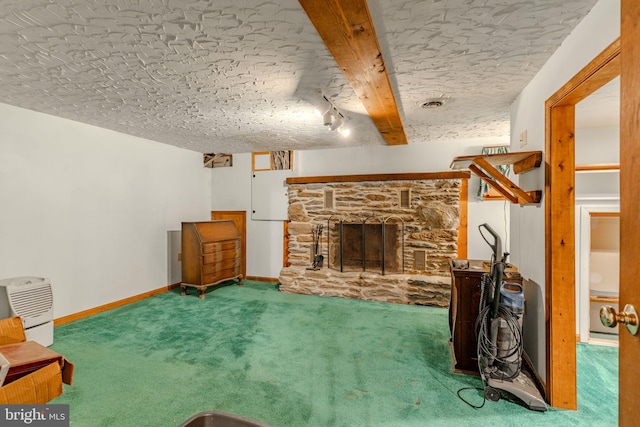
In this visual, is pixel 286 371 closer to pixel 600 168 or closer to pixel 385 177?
pixel 385 177

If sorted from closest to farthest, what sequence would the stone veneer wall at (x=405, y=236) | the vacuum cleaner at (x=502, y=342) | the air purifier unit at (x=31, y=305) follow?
the vacuum cleaner at (x=502, y=342), the air purifier unit at (x=31, y=305), the stone veneer wall at (x=405, y=236)

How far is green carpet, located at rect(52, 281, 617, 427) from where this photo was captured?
1830 mm

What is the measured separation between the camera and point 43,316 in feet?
8.91

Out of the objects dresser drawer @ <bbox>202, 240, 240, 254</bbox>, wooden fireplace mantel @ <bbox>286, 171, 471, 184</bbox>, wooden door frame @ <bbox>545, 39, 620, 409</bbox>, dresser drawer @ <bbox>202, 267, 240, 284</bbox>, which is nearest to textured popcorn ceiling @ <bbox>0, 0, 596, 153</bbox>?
wooden door frame @ <bbox>545, 39, 620, 409</bbox>

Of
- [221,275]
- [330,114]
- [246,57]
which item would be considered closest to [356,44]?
[246,57]

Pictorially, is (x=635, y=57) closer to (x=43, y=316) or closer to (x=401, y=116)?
(x=401, y=116)

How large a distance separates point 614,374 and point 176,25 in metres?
3.72

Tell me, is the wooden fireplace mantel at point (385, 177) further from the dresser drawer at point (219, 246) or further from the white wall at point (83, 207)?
the white wall at point (83, 207)

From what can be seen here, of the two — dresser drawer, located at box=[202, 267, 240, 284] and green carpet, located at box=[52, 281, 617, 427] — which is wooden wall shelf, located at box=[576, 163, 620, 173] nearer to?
green carpet, located at box=[52, 281, 617, 427]

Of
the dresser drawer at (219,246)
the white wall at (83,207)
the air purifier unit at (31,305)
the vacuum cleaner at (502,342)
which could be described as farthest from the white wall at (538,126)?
the white wall at (83,207)

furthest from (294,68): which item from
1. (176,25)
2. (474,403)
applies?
(474,403)

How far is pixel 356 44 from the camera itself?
163 cm

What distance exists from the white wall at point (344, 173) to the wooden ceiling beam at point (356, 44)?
1862 millimetres

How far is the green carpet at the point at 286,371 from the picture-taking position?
1.83 m
